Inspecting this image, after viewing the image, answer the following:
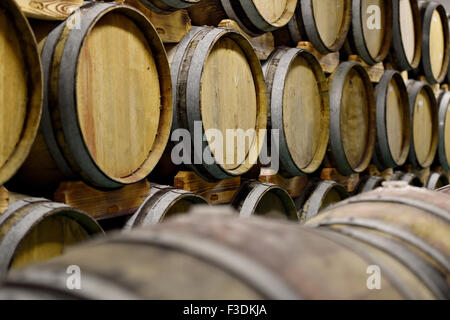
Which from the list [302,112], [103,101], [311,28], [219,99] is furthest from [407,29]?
[103,101]

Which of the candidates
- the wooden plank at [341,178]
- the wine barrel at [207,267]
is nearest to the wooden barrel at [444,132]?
the wooden plank at [341,178]

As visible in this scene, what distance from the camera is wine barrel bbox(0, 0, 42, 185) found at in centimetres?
191

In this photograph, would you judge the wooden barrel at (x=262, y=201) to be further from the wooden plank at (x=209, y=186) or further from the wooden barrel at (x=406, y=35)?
the wooden barrel at (x=406, y=35)

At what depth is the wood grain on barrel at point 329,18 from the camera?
421cm

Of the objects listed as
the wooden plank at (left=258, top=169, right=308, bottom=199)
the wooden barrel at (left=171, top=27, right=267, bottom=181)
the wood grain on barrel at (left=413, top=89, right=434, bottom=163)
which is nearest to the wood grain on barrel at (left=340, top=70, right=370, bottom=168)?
the wooden plank at (left=258, top=169, right=308, bottom=199)

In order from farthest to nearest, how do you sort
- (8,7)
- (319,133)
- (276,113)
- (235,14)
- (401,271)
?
(319,133) → (276,113) → (235,14) → (8,7) → (401,271)

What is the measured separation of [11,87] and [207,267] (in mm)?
1294

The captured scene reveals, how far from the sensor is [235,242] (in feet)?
3.53

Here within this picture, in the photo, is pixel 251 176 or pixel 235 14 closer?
pixel 235 14

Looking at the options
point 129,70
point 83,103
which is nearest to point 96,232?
point 83,103

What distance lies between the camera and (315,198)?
416 centimetres

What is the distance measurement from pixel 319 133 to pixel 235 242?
3.25 metres
